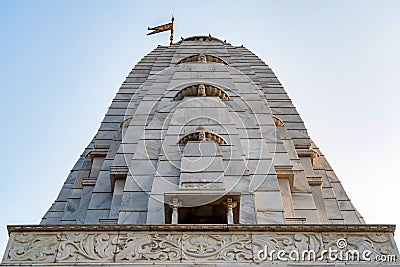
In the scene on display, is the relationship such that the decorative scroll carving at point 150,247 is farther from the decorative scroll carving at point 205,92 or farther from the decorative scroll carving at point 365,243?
the decorative scroll carving at point 205,92

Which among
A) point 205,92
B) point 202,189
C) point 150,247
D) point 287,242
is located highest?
point 205,92

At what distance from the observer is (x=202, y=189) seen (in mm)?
19453

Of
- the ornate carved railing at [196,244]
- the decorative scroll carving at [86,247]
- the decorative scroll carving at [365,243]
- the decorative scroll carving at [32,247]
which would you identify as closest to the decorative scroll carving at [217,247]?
the ornate carved railing at [196,244]

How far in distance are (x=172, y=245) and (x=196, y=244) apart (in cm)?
56

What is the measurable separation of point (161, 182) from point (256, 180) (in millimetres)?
3148

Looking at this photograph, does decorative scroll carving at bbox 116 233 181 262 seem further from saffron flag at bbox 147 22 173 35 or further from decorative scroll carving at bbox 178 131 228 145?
saffron flag at bbox 147 22 173 35

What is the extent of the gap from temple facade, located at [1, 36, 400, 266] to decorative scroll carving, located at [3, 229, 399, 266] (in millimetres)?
25

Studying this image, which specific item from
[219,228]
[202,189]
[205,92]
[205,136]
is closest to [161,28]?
[205,92]

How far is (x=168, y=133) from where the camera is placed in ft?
77.1

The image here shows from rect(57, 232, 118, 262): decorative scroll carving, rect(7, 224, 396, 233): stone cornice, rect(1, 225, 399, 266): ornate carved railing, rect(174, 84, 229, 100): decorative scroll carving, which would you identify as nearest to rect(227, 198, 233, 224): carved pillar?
rect(7, 224, 396, 233): stone cornice

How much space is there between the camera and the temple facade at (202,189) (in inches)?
615

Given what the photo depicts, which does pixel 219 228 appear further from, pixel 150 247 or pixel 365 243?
pixel 365 243

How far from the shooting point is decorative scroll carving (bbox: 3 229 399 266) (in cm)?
Result: 1543

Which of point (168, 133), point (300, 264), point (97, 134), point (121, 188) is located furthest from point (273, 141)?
point (300, 264)
